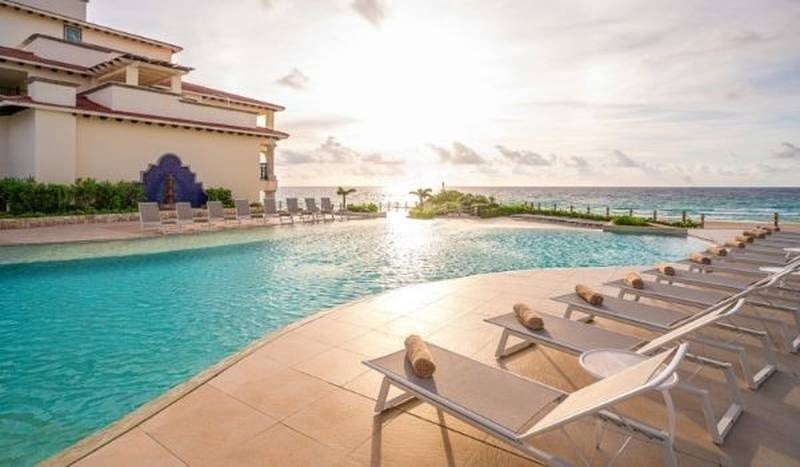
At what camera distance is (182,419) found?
3.36m

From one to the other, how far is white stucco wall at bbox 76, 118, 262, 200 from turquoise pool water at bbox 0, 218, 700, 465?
23.6ft

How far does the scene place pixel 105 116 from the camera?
18469mm

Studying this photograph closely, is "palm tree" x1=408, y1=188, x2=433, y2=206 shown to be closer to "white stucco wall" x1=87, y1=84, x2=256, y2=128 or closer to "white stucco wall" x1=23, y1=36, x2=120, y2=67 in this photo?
Result: "white stucco wall" x1=87, y1=84, x2=256, y2=128

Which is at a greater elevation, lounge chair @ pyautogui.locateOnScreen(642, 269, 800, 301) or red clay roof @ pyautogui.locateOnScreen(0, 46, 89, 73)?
red clay roof @ pyautogui.locateOnScreen(0, 46, 89, 73)

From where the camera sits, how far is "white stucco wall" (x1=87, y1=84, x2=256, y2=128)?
1933 centimetres

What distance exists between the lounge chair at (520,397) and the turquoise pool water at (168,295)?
282 centimetres

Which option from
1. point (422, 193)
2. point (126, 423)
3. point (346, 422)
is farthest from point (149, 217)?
point (422, 193)

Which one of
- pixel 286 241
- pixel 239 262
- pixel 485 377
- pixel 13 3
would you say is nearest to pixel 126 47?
pixel 13 3

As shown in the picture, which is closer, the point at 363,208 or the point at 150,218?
the point at 150,218

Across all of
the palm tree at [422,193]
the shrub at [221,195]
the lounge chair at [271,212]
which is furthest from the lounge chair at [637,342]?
the palm tree at [422,193]

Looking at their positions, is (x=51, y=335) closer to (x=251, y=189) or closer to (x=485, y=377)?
(x=485, y=377)

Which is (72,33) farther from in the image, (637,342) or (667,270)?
(637,342)

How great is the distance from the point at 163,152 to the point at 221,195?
10.5 feet

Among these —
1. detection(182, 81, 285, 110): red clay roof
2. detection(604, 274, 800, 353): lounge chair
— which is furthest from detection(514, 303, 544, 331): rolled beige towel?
detection(182, 81, 285, 110): red clay roof
